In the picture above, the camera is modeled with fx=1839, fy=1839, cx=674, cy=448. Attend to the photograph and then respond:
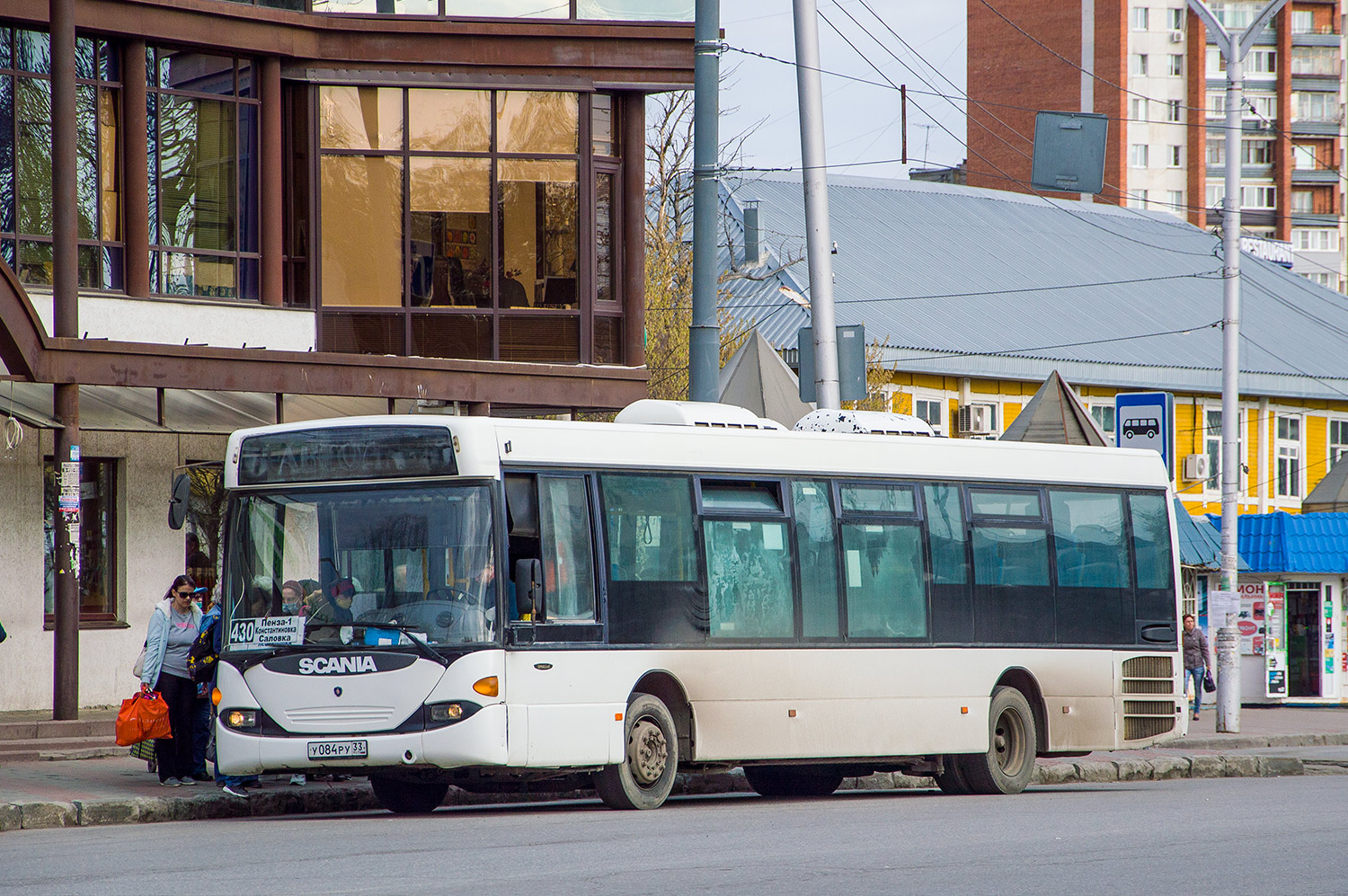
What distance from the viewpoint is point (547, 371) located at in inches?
851

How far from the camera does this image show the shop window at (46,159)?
790 inches

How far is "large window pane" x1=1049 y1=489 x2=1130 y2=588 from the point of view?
16.4 meters

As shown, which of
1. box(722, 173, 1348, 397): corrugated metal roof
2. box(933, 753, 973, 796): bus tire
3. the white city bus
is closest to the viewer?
the white city bus

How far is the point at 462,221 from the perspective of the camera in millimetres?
22281

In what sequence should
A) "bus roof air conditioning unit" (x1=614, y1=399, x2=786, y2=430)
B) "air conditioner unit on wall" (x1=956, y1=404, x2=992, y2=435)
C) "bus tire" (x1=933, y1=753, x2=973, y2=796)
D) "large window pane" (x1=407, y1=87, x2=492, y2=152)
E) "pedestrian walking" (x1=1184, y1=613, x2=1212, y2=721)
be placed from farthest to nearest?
1. "air conditioner unit on wall" (x1=956, y1=404, x2=992, y2=435)
2. "pedestrian walking" (x1=1184, y1=613, x2=1212, y2=721)
3. "large window pane" (x1=407, y1=87, x2=492, y2=152)
4. "bus tire" (x1=933, y1=753, x2=973, y2=796)
5. "bus roof air conditioning unit" (x1=614, y1=399, x2=786, y2=430)

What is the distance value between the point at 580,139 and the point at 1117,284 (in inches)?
1043

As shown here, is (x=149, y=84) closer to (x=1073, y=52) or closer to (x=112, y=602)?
(x=112, y=602)

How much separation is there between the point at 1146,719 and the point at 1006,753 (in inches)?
61.9

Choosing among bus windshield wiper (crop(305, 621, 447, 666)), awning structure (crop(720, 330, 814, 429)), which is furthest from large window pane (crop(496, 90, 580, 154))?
bus windshield wiper (crop(305, 621, 447, 666))

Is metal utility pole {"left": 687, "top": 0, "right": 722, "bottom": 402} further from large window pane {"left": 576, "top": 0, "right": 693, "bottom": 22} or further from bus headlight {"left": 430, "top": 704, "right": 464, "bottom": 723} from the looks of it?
large window pane {"left": 576, "top": 0, "right": 693, "bottom": 22}

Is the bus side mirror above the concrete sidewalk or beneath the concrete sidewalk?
above

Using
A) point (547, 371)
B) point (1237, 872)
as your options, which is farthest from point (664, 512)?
point (547, 371)

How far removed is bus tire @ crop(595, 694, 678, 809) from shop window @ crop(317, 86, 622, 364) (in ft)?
31.4

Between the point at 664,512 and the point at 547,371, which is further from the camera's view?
the point at 547,371
